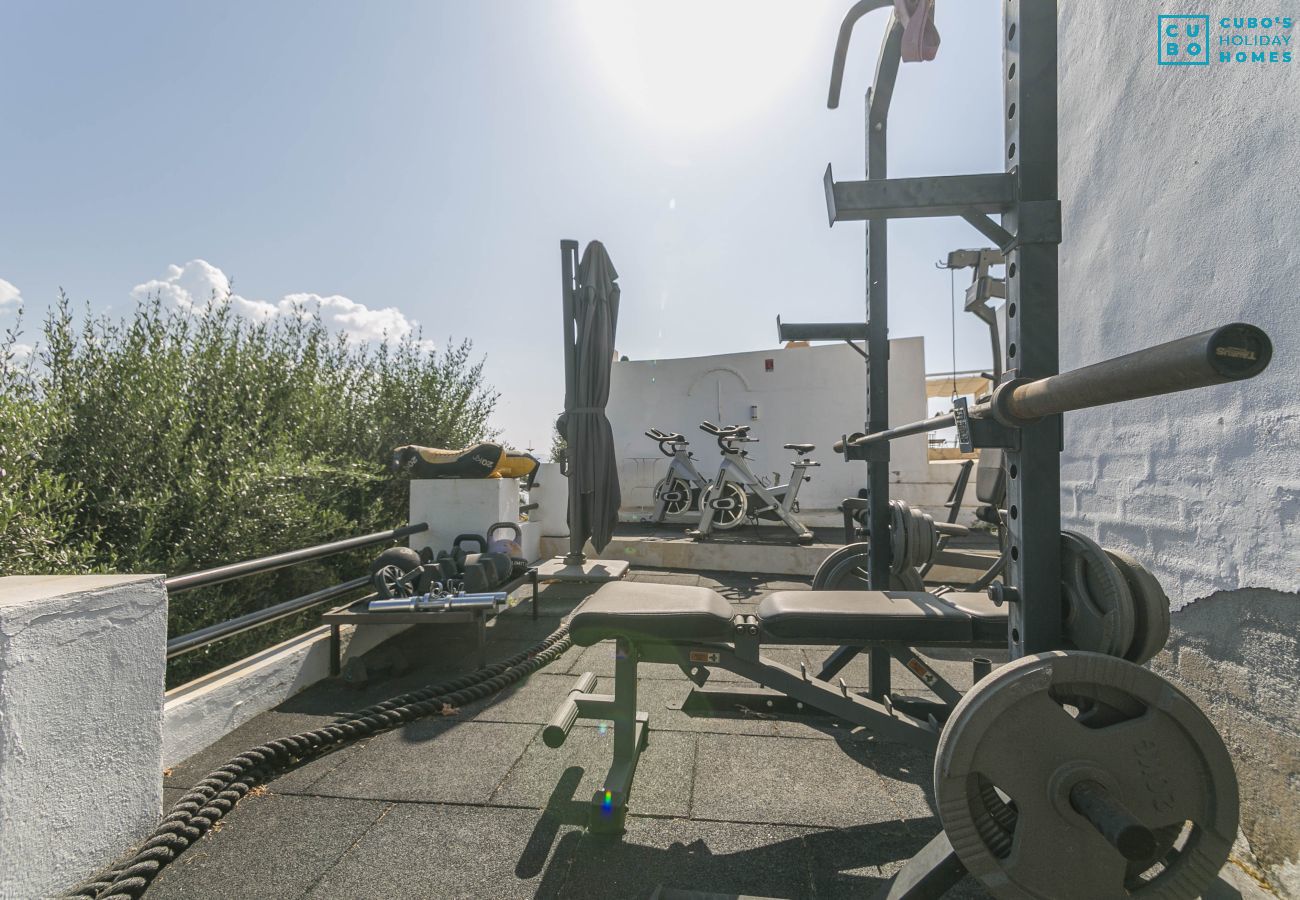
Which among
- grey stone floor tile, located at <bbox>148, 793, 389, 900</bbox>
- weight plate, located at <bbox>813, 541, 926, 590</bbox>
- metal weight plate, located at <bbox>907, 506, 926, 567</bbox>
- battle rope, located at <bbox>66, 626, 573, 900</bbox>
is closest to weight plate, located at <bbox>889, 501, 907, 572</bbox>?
metal weight plate, located at <bbox>907, 506, 926, 567</bbox>

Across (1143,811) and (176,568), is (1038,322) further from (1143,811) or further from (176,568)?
(176,568)

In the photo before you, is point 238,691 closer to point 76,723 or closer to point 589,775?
point 76,723

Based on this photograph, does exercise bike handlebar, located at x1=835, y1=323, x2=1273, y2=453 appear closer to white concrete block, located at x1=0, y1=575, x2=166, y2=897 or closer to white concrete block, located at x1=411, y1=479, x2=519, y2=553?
white concrete block, located at x1=0, y1=575, x2=166, y2=897

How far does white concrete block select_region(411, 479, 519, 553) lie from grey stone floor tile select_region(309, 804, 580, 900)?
95.1 inches

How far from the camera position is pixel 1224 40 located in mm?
1545

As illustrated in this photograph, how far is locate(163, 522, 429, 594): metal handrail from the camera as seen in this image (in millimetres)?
2059

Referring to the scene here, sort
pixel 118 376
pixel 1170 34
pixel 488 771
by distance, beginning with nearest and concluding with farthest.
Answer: pixel 1170 34 → pixel 488 771 → pixel 118 376

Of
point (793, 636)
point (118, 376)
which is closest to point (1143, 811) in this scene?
point (793, 636)

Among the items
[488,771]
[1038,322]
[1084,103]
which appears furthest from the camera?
[1084,103]

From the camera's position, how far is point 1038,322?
1235 mm

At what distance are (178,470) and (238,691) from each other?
1700 millimetres

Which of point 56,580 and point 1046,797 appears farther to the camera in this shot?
point 56,580

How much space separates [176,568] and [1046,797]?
391cm

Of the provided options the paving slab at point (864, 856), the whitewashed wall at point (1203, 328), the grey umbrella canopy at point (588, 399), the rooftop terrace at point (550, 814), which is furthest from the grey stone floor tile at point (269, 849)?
the grey umbrella canopy at point (588, 399)
